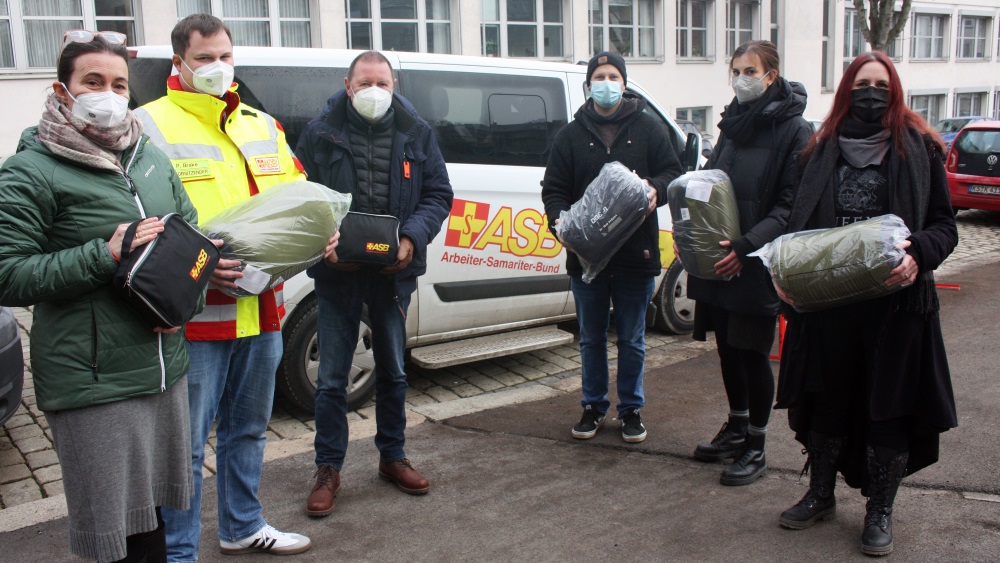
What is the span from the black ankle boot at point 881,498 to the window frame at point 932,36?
30731 millimetres

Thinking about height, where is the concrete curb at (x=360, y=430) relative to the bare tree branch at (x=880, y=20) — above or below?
below

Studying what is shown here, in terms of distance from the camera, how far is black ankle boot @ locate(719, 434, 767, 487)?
4219 mm

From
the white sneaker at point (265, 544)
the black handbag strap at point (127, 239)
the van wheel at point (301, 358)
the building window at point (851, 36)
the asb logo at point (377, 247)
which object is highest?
the building window at point (851, 36)

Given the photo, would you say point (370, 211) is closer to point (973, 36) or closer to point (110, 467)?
point (110, 467)

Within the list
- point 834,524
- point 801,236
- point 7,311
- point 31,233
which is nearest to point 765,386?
point 834,524

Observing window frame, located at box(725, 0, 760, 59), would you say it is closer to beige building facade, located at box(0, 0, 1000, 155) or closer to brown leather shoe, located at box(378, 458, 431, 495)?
beige building facade, located at box(0, 0, 1000, 155)

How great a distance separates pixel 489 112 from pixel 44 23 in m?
10.4

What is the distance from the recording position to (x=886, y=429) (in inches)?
138

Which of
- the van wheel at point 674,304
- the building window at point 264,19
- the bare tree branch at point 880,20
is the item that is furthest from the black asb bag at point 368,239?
the bare tree branch at point 880,20

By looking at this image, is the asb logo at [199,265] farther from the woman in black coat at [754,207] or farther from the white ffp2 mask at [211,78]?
the woman in black coat at [754,207]

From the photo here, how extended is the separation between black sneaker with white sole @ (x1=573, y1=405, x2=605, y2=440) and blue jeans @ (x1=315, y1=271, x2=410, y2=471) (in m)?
1.19

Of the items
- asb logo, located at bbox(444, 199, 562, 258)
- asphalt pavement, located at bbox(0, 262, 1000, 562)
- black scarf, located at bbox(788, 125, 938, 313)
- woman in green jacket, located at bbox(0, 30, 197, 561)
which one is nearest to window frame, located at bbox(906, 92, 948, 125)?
asphalt pavement, located at bbox(0, 262, 1000, 562)

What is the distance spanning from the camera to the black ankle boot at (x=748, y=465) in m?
4.22

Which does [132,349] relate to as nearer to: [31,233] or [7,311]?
[31,233]
